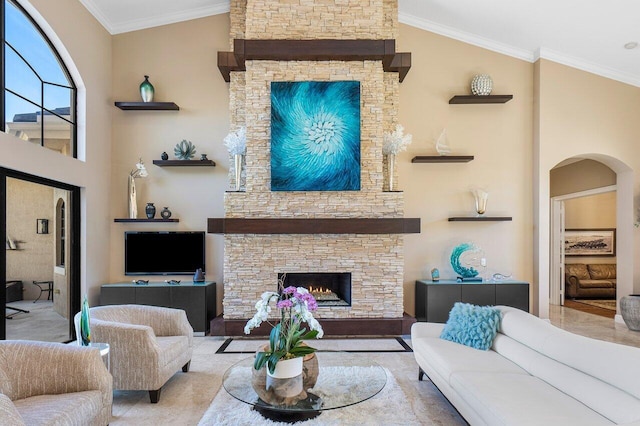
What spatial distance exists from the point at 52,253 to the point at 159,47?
3162 mm

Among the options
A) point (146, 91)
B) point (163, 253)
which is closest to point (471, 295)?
point (163, 253)

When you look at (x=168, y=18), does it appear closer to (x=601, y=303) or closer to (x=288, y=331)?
(x=288, y=331)

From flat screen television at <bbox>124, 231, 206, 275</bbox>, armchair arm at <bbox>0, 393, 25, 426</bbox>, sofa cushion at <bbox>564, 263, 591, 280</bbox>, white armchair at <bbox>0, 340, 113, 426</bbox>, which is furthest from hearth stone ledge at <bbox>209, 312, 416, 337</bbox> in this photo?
sofa cushion at <bbox>564, 263, 591, 280</bbox>

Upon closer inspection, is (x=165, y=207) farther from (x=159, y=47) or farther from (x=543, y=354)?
(x=543, y=354)

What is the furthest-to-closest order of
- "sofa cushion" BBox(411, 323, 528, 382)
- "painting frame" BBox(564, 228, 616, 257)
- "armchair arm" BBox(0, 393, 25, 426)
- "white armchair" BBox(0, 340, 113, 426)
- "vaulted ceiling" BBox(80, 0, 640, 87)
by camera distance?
"painting frame" BBox(564, 228, 616, 257)
"vaulted ceiling" BBox(80, 0, 640, 87)
"sofa cushion" BBox(411, 323, 528, 382)
"white armchair" BBox(0, 340, 113, 426)
"armchair arm" BBox(0, 393, 25, 426)

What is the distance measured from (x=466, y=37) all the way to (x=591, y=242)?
5701 mm

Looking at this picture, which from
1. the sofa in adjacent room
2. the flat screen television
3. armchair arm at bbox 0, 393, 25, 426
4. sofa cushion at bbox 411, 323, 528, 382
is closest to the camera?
armchair arm at bbox 0, 393, 25, 426

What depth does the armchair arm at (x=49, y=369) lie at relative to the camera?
7.42 feet

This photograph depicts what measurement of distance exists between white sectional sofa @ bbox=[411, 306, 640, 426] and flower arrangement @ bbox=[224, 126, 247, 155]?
3.30 m

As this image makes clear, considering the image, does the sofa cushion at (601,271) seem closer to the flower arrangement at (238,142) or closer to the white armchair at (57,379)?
the flower arrangement at (238,142)

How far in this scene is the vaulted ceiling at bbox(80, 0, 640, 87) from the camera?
4719 mm

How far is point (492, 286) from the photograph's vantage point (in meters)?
5.25

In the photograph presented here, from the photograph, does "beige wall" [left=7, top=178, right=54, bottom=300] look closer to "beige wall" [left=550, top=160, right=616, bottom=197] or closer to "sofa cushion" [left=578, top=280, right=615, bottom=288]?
"beige wall" [left=550, top=160, right=616, bottom=197]

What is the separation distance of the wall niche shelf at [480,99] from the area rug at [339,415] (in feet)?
13.5
